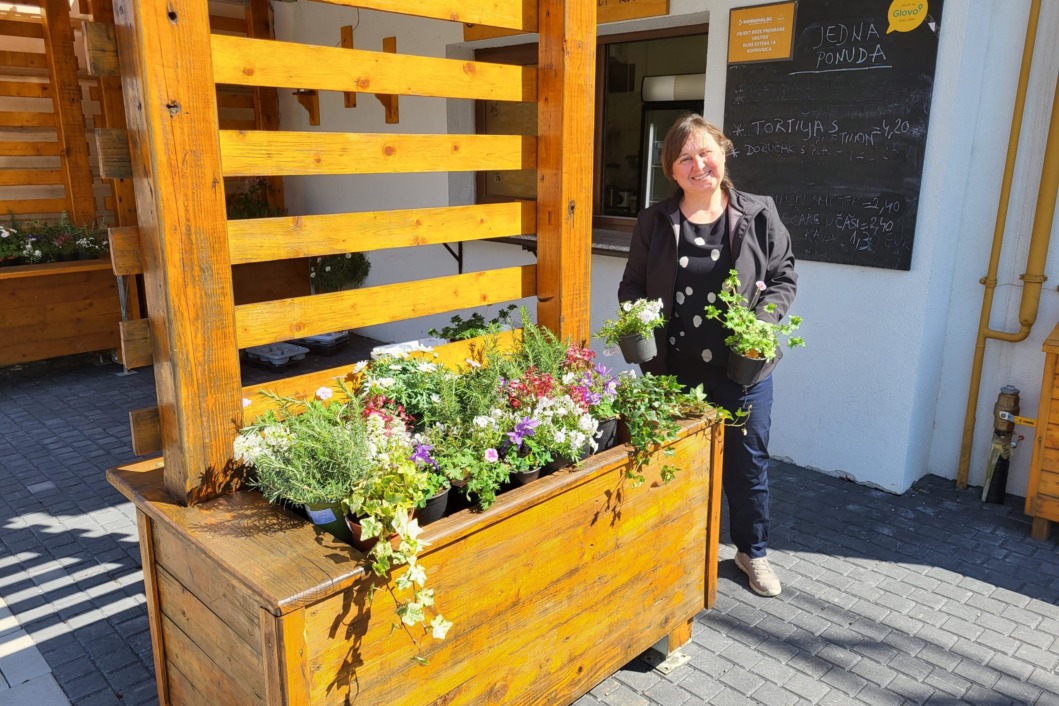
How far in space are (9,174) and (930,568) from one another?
810 centimetres

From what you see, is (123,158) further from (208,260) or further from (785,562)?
(785,562)

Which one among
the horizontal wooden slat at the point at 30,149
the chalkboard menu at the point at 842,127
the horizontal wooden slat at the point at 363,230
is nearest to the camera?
the horizontal wooden slat at the point at 363,230

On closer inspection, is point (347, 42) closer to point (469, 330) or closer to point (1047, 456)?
point (469, 330)

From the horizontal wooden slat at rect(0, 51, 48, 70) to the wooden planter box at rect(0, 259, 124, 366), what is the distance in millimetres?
2095

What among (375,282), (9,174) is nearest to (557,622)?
(375,282)

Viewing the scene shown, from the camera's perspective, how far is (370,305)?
2.48m

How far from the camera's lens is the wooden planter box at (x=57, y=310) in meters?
6.32

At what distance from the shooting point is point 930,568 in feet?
11.8

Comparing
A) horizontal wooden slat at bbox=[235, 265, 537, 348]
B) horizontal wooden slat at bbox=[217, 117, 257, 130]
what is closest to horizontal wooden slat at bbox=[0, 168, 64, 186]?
horizontal wooden slat at bbox=[217, 117, 257, 130]

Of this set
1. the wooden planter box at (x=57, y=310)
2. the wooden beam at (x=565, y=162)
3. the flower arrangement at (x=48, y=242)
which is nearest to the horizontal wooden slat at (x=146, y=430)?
the wooden beam at (x=565, y=162)

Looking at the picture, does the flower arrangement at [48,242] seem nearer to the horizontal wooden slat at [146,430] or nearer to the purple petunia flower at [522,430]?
the horizontal wooden slat at [146,430]

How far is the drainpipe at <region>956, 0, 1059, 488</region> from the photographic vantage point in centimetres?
387

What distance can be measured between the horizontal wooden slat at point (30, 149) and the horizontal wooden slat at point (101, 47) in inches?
251

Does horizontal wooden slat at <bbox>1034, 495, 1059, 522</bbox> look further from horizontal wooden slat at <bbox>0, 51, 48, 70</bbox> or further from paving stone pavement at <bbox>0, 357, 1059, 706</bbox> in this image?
horizontal wooden slat at <bbox>0, 51, 48, 70</bbox>
